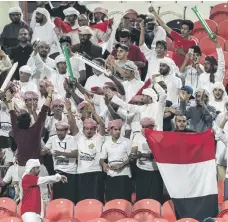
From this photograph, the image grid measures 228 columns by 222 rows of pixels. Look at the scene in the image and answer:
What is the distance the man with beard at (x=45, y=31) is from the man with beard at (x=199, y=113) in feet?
12.8

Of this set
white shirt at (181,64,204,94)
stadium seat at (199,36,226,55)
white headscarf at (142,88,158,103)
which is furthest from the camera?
stadium seat at (199,36,226,55)

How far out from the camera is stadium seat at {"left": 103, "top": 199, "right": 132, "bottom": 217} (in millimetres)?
18828

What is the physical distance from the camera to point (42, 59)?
22.1 m

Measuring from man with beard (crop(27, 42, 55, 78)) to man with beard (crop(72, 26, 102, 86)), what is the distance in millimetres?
407

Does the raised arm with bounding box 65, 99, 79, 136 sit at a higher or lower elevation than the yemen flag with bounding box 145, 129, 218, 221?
higher

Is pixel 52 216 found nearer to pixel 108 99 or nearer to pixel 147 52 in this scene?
pixel 108 99

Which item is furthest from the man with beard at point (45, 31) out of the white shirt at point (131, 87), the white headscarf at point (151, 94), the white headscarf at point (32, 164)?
the white headscarf at point (32, 164)

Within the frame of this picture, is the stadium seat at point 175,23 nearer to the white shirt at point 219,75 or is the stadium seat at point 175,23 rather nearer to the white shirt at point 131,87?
the white shirt at point 219,75

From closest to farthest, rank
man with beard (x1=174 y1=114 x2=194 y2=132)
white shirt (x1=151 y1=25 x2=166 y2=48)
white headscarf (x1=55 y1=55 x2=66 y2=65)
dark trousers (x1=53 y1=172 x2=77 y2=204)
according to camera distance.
Answer: man with beard (x1=174 y1=114 x2=194 y2=132) < dark trousers (x1=53 y1=172 x2=77 y2=204) < white headscarf (x1=55 y1=55 x2=66 y2=65) < white shirt (x1=151 y1=25 x2=166 y2=48)

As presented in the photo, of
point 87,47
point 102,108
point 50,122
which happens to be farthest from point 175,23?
point 50,122

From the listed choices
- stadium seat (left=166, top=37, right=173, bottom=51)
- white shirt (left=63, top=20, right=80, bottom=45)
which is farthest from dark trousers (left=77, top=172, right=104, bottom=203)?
stadium seat (left=166, top=37, right=173, bottom=51)

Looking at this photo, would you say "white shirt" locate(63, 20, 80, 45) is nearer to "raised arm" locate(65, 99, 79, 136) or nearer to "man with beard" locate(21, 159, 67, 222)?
"raised arm" locate(65, 99, 79, 136)

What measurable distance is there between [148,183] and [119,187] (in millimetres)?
402

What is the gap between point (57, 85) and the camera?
2147 cm
